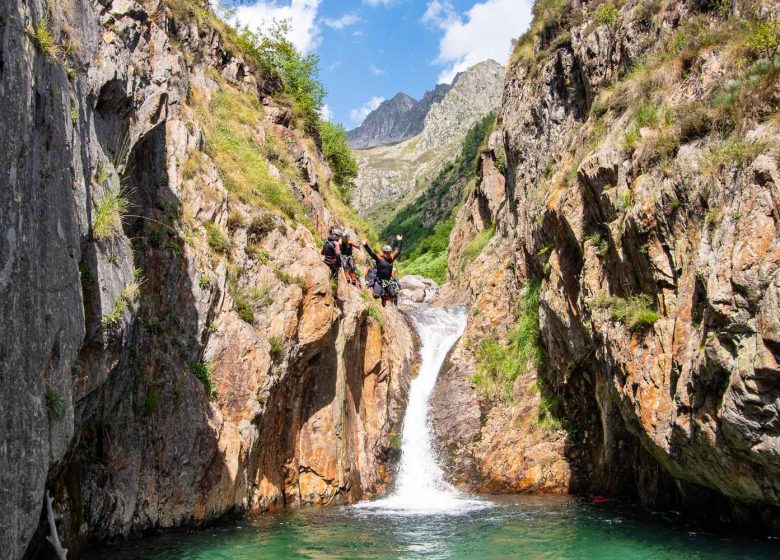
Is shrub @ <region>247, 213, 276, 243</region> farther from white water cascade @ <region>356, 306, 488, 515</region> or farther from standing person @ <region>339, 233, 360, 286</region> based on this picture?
white water cascade @ <region>356, 306, 488, 515</region>

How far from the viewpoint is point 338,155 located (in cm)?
4469

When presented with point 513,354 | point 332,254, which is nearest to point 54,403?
point 332,254

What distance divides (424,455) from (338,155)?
94.1ft

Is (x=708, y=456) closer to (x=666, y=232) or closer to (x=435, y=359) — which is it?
(x=666, y=232)

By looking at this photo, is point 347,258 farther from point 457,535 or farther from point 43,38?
point 43,38

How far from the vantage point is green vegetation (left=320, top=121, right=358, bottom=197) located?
44.1 metres

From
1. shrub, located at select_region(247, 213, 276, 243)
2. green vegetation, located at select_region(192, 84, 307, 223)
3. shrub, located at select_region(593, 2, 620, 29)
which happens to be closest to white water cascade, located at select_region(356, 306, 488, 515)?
shrub, located at select_region(247, 213, 276, 243)

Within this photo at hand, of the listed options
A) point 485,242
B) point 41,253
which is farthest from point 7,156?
point 485,242

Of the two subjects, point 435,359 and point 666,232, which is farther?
point 435,359

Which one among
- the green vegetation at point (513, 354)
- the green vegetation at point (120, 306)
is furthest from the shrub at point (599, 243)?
the green vegetation at point (120, 306)

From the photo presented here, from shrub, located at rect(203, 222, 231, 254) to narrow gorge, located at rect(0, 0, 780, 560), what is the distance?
0.30ft

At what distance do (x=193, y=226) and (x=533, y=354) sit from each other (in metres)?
13.8

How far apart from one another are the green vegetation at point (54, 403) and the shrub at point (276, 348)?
7814 mm

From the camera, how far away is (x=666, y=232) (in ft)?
42.7
